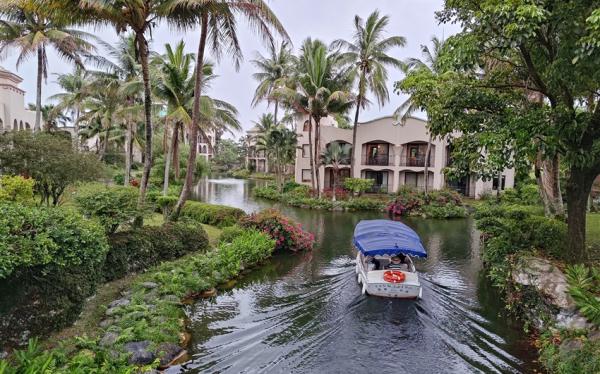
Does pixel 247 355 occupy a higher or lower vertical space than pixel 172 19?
lower

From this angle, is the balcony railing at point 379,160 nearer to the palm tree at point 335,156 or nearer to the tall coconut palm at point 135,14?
the palm tree at point 335,156

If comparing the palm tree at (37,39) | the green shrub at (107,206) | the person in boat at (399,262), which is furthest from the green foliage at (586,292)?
the palm tree at (37,39)

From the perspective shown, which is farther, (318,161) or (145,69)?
(318,161)

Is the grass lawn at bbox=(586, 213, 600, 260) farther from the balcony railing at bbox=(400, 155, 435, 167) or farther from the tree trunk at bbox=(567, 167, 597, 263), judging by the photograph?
the balcony railing at bbox=(400, 155, 435, 167)

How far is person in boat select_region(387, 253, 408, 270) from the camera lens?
1275cm

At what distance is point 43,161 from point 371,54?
25.9m

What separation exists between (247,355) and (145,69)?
11.2 meters

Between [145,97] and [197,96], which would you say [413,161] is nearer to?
[197,96]

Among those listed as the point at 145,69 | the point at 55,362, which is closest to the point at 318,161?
the point at 145,69

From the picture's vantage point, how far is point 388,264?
13047mm

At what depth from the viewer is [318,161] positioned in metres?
37.1

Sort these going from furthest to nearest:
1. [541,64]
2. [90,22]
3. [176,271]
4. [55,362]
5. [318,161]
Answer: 1. [318,161]
2. [90,22]
3. [176,271]
4. [541,64]
5. [55,362]

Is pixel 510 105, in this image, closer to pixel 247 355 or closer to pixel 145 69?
pixel 247 355

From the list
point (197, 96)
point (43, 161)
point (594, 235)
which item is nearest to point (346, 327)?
point (197, 96)
